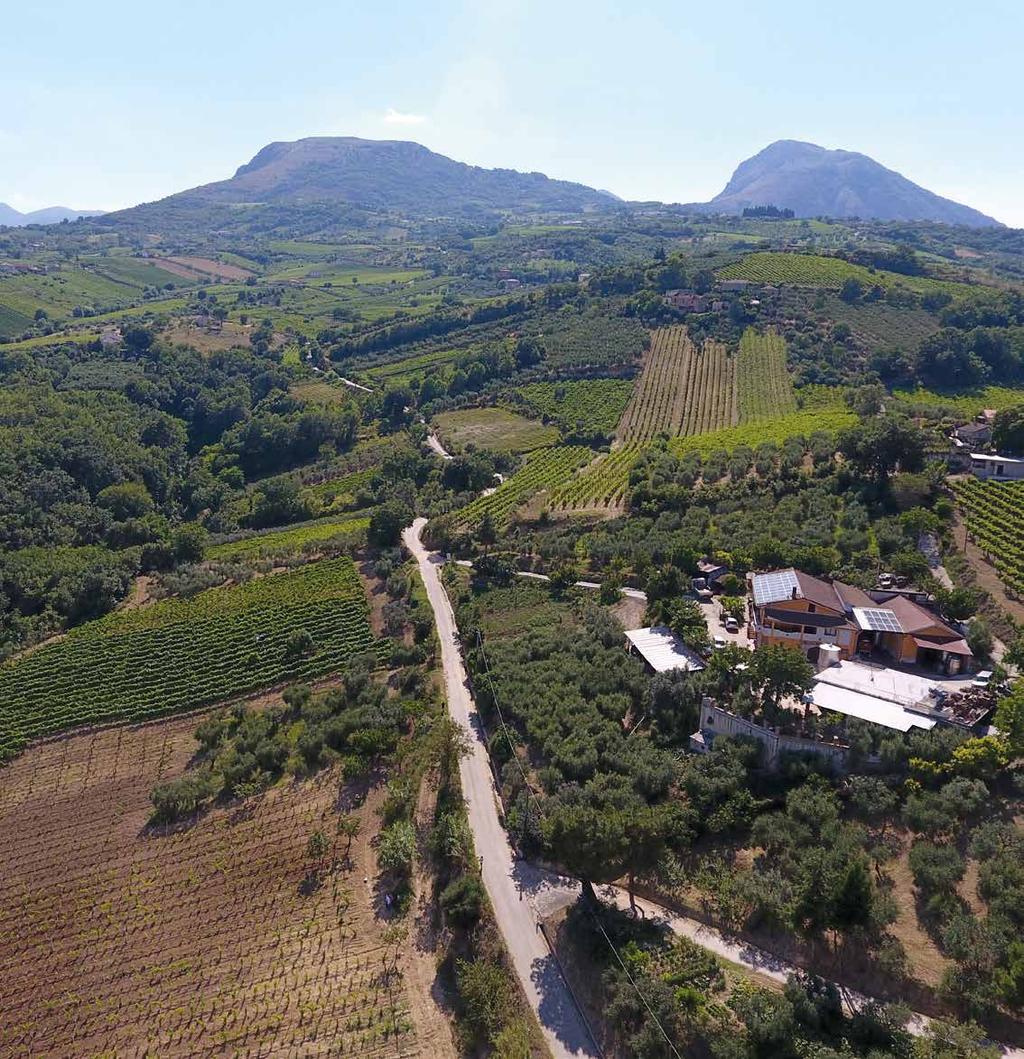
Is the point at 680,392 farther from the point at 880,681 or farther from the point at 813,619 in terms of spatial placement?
the point at 880,681

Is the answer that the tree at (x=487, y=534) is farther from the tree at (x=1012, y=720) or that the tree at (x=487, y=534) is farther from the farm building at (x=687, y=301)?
the farm building at (x=687, y=301)

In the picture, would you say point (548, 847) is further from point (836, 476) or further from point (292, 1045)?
point (836, 476)

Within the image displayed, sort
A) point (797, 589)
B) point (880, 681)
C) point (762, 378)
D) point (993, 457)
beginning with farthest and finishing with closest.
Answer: point (762, 378)
point (993, 457)
point (797, 589)
point (880, 681)

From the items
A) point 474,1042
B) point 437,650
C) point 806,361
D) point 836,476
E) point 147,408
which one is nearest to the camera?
point 474,1042

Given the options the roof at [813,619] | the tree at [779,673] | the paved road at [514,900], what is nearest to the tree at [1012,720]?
the tree at [779,673]

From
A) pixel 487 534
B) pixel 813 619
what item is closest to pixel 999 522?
pixel 813 619

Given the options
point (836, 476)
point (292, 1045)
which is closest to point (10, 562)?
point (292, 1045)
